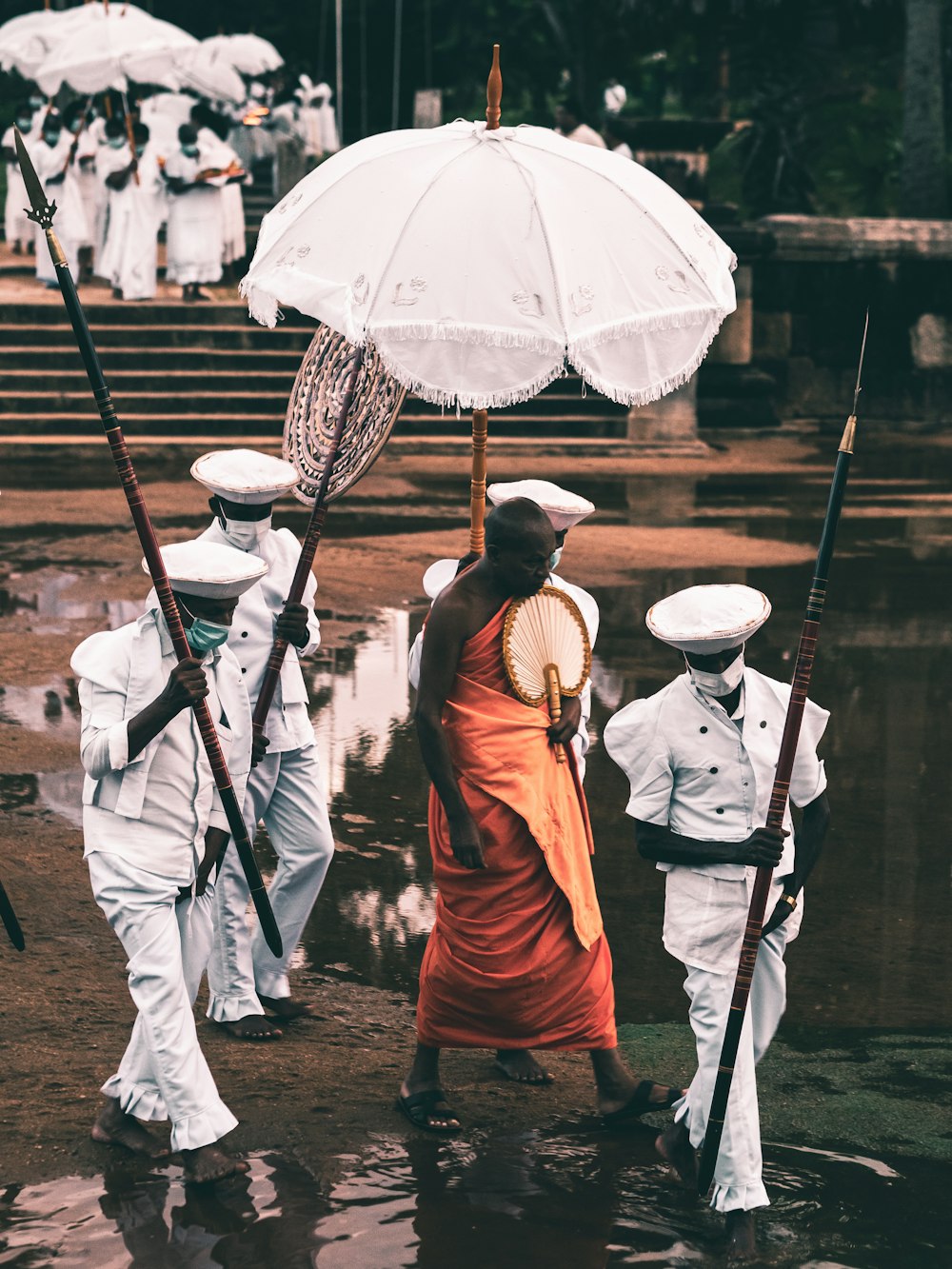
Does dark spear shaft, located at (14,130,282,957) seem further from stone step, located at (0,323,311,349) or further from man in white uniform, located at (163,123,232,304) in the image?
man in white uniform, located at (163,123,232,304)

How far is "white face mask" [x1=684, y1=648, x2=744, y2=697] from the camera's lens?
15.4 feet

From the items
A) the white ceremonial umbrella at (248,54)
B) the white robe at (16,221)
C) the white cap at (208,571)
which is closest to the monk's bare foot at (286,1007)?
the white cap at (208,571)

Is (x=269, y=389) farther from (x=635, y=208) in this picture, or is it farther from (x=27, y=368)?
(x=635, y=208)

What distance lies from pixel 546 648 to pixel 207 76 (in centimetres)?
1857

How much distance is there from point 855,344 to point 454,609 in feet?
56.6

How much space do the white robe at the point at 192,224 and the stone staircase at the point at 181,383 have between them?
760 millimetres

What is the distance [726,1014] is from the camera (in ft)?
15.4

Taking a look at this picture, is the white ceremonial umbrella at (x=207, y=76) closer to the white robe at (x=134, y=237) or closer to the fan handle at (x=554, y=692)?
the white robe at (x=134, y=237)

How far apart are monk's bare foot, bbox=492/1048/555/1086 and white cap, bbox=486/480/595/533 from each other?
1.54m

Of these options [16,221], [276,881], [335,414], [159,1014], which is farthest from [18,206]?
[159,1014]

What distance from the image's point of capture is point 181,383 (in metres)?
19.4

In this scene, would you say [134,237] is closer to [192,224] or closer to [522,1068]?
[192,224]

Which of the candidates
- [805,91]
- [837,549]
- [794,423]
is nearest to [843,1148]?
[837,549]

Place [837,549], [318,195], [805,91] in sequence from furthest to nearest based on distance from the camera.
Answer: [805,91] < [837,549] < [318,195]
